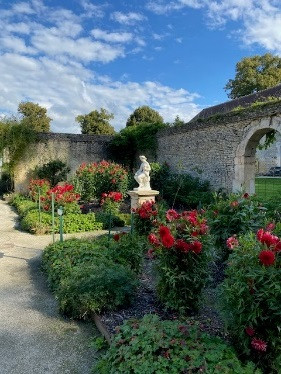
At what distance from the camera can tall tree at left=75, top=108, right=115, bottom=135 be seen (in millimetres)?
32812

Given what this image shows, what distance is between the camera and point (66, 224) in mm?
8281

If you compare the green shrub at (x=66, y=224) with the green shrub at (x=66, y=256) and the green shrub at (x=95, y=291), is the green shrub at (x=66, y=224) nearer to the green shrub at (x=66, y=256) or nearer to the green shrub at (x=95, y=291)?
the green shrub at (x=66, y=256)

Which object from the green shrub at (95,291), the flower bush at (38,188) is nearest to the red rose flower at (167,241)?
the green shrub at (95,291)

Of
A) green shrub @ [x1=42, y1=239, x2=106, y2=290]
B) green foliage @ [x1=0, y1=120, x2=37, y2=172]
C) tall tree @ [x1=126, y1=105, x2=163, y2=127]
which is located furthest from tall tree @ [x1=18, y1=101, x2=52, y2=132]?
green shrub @ [x1=42, y1=239, x2=106, y2=290]

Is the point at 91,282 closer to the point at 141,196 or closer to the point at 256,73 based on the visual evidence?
the point at 141,196

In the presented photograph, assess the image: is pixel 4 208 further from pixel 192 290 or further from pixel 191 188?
pixel 192 290

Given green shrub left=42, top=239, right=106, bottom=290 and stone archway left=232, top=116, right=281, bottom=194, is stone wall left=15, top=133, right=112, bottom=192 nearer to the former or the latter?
stone archway left=232, top=116, right=281, bottom=194

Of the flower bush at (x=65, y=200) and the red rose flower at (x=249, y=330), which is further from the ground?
the flower bush at (x=65, y=200)

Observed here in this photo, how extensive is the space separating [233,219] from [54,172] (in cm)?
1213

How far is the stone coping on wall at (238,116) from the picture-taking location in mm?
8312

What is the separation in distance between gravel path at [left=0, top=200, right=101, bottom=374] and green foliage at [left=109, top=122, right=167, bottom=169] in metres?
10.7

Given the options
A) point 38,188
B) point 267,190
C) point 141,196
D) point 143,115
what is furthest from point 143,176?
point 143,115

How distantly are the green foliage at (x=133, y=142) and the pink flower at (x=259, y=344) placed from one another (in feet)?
42.8

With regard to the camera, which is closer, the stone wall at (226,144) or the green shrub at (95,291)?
the green shrub at (95,291)
